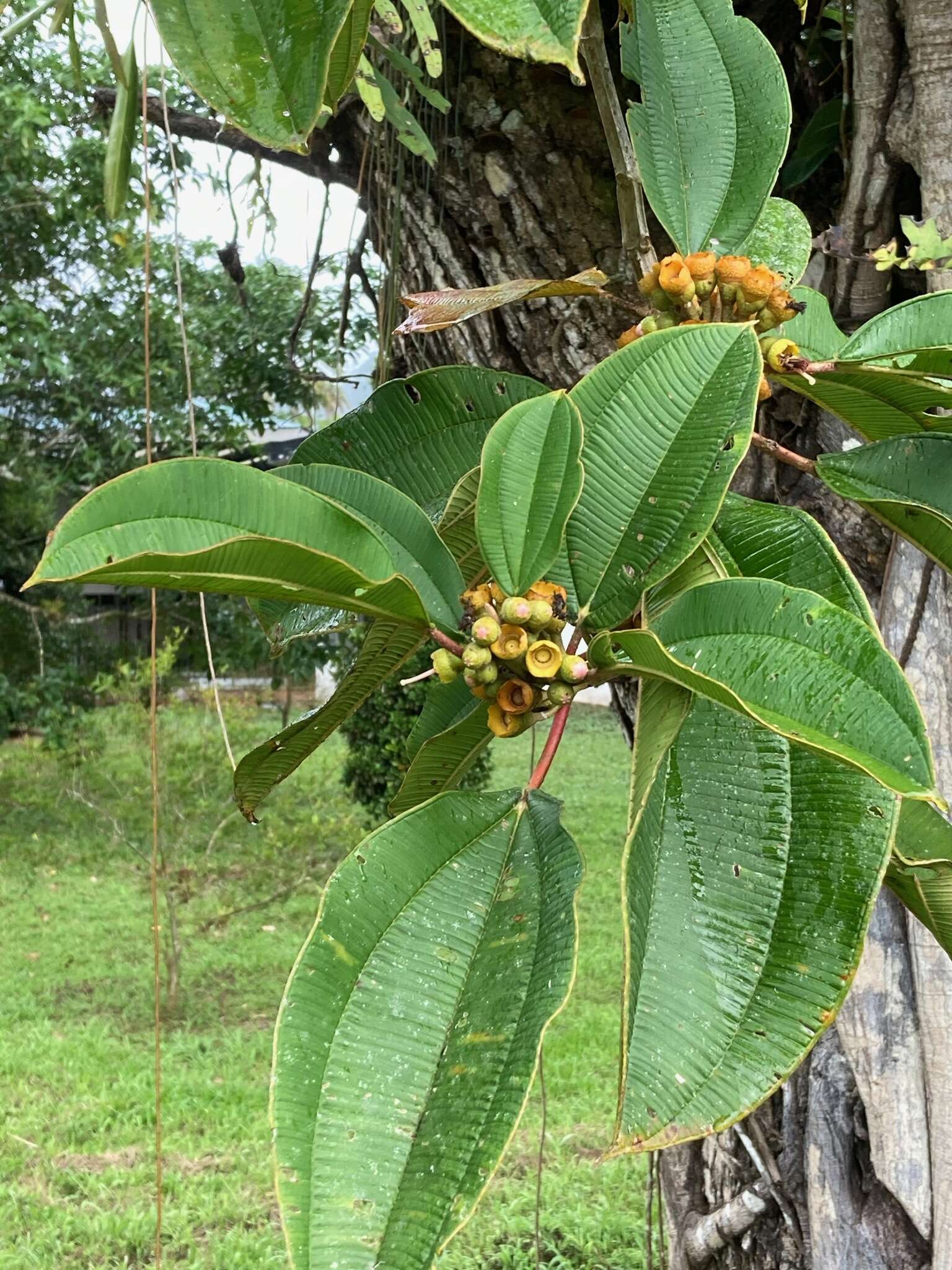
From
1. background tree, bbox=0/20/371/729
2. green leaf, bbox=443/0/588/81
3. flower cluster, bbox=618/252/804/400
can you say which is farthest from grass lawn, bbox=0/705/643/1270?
green leaf, bbox=443/0/588/81

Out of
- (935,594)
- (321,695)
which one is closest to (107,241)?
(321,695)

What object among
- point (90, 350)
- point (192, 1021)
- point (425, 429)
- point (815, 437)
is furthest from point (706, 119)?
point (90, 350)

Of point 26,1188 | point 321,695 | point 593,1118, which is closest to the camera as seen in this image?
point 26,1188

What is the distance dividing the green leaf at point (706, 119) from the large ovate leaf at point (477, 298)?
0.18 feet

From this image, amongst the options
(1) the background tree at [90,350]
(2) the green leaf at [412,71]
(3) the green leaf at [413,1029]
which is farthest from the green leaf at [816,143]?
(1) the background tree at [90,350]

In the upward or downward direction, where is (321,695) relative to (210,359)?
downward

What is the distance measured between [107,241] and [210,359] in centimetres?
46

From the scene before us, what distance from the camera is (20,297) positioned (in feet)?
10.8

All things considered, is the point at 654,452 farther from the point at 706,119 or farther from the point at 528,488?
the point at 706,119

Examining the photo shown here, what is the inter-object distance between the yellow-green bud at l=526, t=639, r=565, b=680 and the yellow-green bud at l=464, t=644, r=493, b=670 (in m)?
0.01

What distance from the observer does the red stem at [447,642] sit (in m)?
0.35

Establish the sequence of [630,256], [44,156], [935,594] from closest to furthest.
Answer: [630,256] < [935,594] < [44,156]

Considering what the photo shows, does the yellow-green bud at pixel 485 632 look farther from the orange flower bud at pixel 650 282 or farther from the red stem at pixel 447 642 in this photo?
the orange flower bud at pixel 650 282

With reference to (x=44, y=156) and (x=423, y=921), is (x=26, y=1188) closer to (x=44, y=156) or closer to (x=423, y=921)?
(x=423, y=921)
